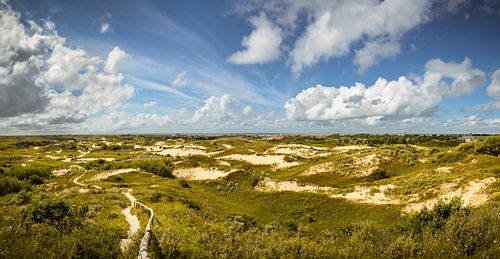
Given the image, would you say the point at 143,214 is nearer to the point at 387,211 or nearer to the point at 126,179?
the point at 387,211

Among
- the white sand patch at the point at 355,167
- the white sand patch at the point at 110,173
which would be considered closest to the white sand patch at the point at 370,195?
the white sand patch at the point at 355,167

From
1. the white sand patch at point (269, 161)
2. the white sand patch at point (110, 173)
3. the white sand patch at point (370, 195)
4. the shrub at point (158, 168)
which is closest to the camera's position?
the white sand patch at point (370, 195)

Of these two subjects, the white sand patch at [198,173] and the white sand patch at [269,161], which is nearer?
the white sand patch at [198,173]

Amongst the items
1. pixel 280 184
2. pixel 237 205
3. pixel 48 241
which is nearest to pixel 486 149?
pixel 280 184

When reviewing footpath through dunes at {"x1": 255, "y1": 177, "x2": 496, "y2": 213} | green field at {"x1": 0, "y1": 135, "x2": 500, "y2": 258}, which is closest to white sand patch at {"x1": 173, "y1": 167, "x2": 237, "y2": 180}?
green field at {"x1": 0, "y1": 135, "x2": 500, "y2": 258}

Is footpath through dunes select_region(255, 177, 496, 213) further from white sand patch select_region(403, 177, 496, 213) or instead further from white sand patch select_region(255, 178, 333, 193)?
white sand patch select_region(255, 178, 333, 193)

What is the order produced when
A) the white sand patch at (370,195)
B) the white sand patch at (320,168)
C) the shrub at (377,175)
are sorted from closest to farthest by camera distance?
1. the white sand patch at (370,195)
2. the shrub at (377,175)
3. the white sand patch at (320,168)

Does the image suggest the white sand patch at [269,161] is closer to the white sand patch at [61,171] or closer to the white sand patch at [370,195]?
the white sand patch at [370,195]

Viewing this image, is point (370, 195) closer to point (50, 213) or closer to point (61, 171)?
point (50, 213)
